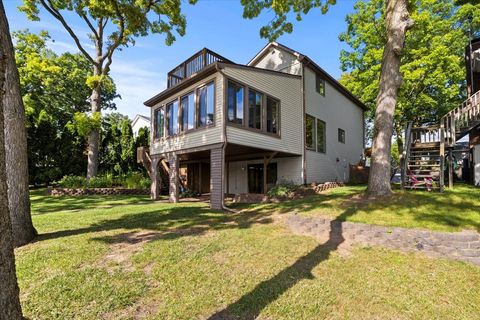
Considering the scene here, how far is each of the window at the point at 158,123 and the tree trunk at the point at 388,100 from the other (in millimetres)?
10549

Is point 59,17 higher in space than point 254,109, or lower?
higher

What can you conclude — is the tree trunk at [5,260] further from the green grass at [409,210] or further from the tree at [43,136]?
the tree at [43,136]

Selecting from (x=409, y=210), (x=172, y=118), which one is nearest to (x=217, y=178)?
(x=172, y=118)

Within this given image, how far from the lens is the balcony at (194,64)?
1139cm

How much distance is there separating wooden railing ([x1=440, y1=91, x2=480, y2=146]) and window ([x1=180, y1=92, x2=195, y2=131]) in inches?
403

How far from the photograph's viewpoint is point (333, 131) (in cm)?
1667

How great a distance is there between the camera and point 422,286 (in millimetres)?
3785

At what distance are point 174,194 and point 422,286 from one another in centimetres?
1009

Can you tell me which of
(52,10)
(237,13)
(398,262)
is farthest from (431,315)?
(52,10)

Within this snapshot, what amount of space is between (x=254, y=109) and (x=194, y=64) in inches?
144

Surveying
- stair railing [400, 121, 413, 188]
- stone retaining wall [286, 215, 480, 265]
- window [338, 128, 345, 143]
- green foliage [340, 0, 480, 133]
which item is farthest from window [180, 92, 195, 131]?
green foliage [340, 0, 480, 133]

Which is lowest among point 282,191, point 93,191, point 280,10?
point 93,191

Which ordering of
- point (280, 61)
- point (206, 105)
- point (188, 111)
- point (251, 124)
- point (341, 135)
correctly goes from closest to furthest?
point (206, 105)
point (251, 124)
point (188, 111)
point (280, 61)
point (341, 135)

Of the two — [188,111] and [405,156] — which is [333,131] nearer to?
[405,156]
